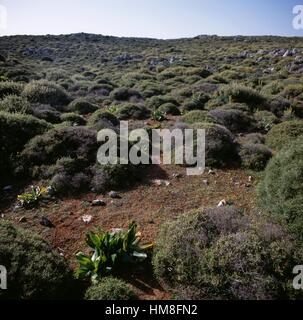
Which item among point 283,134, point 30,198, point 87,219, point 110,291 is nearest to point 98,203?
point 87,219

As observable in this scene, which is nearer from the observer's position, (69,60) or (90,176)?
(90,176)

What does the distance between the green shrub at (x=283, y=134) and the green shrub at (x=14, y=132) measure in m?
7.69

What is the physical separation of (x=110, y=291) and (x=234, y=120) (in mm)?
10954

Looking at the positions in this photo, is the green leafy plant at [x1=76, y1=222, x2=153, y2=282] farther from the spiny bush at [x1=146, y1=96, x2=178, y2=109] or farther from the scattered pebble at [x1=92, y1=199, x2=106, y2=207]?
the spiny bush at [x1=146, y1=96, x2=178, y2=109]

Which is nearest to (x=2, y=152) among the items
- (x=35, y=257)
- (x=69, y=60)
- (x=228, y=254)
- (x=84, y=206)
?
(x=84, y=206)

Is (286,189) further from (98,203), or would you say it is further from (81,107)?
(81,107)

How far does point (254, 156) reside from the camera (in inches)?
392

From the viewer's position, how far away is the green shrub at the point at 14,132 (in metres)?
9.35

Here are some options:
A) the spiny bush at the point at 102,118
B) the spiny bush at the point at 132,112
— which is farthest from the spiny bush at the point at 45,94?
the spiny bush at the point at 102,118

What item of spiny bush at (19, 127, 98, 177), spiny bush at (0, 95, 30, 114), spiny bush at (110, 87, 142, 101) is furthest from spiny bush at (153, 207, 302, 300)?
spiny bush at (110, 87, 142, 101)

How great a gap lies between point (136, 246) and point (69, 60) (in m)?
43.6

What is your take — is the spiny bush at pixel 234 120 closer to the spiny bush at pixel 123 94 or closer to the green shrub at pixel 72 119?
the green shrub at pixel 72 119

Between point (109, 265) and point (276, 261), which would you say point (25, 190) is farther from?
point (276, 261)

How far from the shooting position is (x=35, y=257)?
5.04 metres
